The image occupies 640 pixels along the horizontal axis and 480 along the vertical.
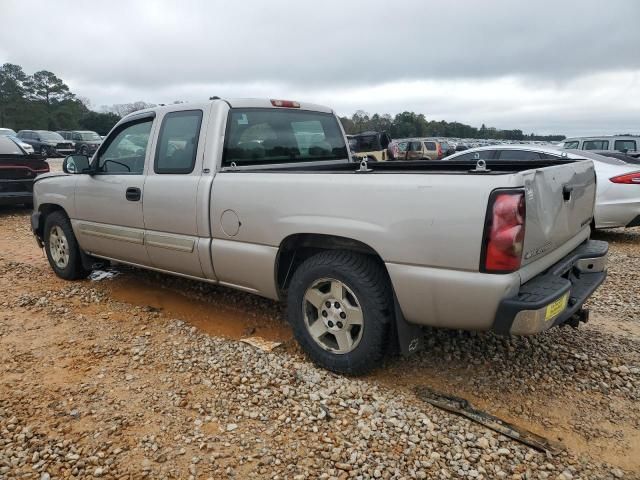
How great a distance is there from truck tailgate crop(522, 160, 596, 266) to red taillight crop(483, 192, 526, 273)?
78 millimetres

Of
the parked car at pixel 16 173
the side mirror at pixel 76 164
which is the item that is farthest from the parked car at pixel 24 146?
the side mirror at pixel 76 164

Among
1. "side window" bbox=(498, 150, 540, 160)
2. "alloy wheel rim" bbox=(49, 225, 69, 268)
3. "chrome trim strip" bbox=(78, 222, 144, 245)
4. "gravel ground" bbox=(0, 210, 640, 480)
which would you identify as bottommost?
"gravel ground" bbox=(0, 210, 640, 480)

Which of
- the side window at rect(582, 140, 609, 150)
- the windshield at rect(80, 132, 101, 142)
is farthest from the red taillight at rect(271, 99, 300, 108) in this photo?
the windshield at rect(80, 132, 101, 142)

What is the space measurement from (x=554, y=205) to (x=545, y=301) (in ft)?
2.20

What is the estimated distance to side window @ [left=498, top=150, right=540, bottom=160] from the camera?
8.05 m

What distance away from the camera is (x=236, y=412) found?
290cm

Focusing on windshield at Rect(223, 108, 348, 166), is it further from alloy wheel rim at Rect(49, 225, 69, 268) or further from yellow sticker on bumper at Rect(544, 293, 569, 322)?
alloy wheel rim at Rect(49, 225, 69, 268)

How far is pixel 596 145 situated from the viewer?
46.2 feet

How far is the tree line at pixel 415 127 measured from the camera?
44.5m

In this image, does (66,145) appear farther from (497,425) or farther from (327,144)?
(497,425)

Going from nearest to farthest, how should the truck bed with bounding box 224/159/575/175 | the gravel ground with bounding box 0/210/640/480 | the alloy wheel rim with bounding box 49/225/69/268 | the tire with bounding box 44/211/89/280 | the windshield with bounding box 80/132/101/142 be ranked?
1. the gravel ground with bounding box 0/210/640/480
2. the truck bed with bounding box 224/159/575/175
3. the tire with bounding box 44/211/89/280
4. the alloy wheel rim with bounding box 49/225/69/268
5. the windshield with bounding box 80/132/101/142

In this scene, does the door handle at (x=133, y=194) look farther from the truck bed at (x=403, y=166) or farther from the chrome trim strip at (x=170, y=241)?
the truck bed at (x=403, y=166)

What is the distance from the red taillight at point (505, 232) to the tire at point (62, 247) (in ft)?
14.8

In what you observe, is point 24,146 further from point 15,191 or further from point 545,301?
point 545,301
